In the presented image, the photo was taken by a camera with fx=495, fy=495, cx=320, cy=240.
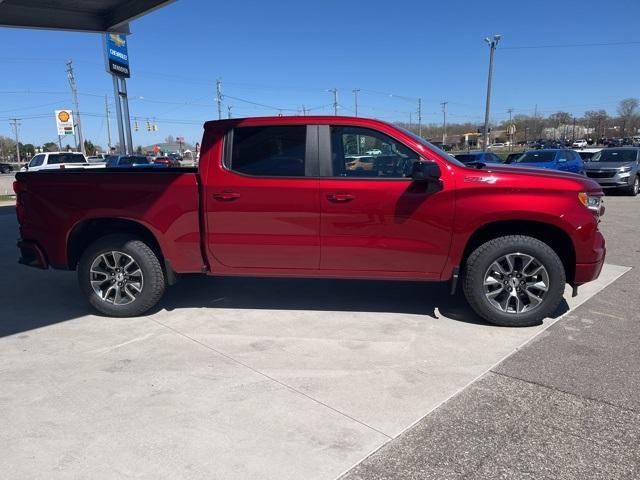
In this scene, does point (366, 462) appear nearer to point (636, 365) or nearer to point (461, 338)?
point (461, 338)

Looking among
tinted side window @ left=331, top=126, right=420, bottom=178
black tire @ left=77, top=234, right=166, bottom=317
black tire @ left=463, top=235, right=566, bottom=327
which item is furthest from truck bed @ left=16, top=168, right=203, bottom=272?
black tire @ left=463, top=235, right=566, bottom=327

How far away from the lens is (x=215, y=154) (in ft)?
15.6

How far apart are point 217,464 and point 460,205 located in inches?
116

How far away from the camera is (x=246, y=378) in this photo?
145 inches

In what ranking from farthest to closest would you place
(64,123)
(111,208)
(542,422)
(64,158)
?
(64,123), (64,158), (111,208), (542,422)

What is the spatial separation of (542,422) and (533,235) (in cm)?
210

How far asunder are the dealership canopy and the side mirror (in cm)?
512

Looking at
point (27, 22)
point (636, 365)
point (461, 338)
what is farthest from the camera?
point (27, 22)

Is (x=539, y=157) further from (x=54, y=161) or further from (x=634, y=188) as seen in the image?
(x=54, y=161)

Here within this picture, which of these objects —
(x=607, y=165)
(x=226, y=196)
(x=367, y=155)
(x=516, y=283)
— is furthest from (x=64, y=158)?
(x=516, y=283)

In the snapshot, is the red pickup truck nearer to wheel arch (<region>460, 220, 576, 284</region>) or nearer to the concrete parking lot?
wheel arch (<region>460, 220, 576, 284</region>)

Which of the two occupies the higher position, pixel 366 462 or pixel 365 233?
pixel 365 233

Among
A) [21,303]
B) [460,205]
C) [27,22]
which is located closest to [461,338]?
[460,205]

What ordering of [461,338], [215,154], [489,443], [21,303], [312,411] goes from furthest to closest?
[21,303] < [215,154] < [461,338] < [312,411] < [489,443]
